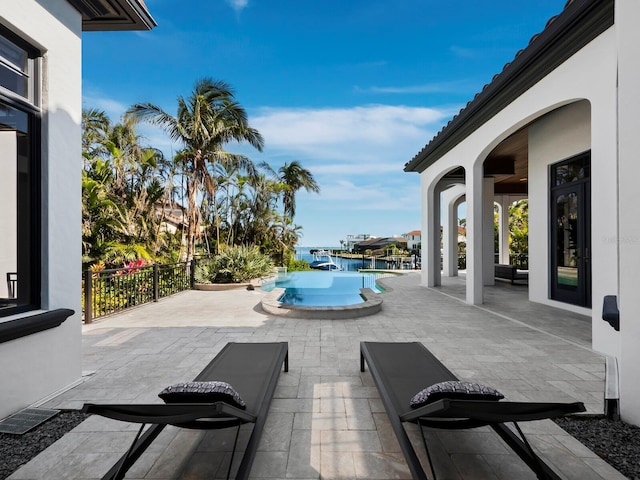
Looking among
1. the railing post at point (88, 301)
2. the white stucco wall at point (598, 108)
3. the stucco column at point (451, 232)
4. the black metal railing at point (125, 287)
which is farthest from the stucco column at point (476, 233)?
the railing post at point (88, 301)

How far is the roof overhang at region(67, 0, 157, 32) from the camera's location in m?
3.50

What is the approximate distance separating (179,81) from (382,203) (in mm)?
54623

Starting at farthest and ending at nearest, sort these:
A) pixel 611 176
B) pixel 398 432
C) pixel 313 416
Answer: pixel 611 176 → pixel 313 416 → pixel 398 432

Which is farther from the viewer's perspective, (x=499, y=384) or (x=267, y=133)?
(x=267, y=133)

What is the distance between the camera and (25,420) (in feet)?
8.65

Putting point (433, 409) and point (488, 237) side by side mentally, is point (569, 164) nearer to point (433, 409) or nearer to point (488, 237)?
point (488, 237)

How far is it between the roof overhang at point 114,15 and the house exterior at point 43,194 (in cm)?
3

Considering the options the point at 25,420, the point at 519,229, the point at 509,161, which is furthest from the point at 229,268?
the point at 519,229

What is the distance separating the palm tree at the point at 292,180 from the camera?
20281 mm

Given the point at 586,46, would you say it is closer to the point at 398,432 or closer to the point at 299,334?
the point at 398,432

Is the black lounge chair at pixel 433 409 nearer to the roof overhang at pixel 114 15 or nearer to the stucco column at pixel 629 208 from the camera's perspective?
the stucco column at pixel 629 208

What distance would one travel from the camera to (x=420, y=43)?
44.7ft

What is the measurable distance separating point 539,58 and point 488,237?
7.44 meters

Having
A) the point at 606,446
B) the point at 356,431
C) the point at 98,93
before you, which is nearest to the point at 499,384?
the point at 606,446
